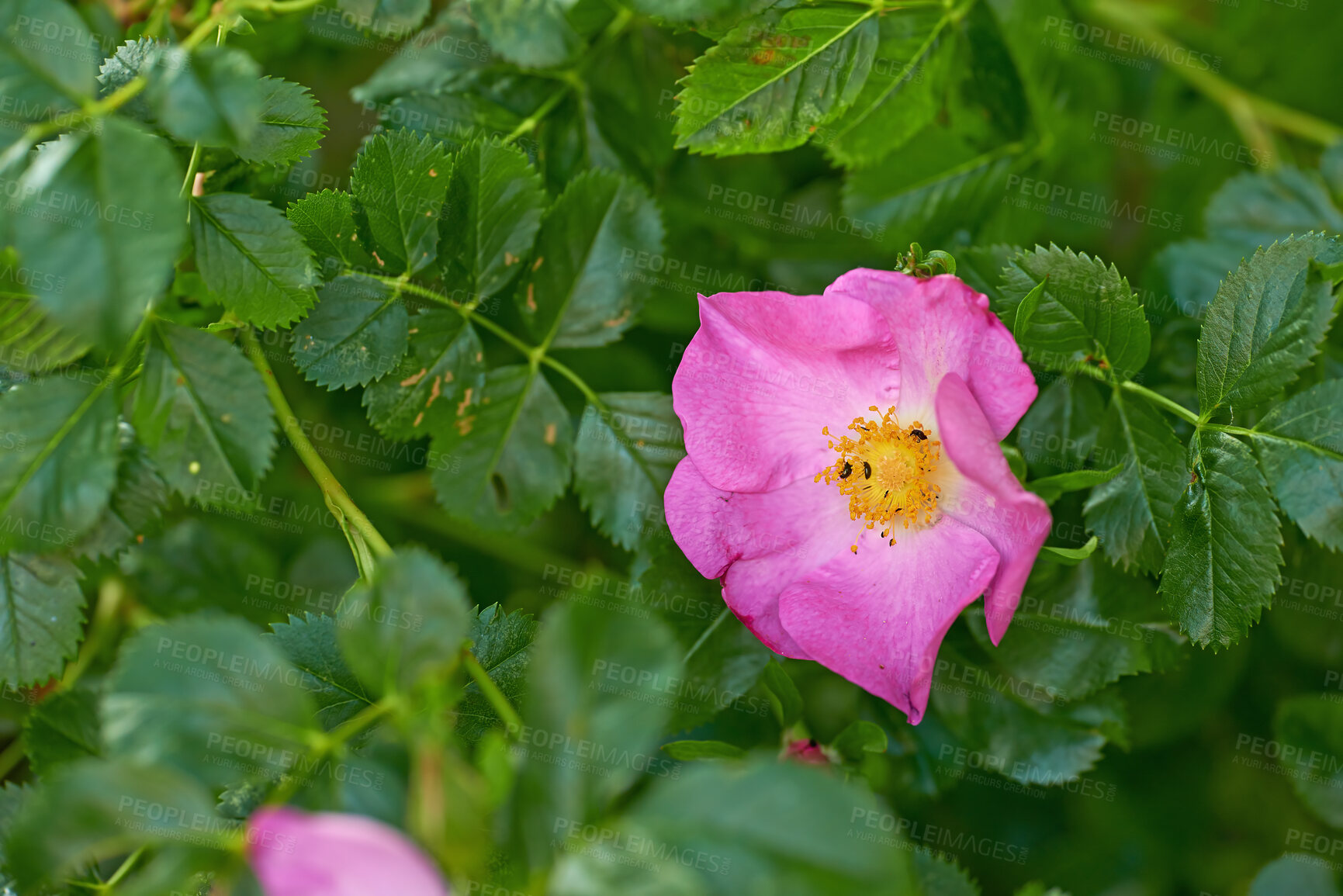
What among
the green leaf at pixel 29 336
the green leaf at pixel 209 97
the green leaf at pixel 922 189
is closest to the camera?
the green leaf at pixel 209 97

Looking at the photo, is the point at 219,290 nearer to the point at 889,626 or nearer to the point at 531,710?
the point at 531,710

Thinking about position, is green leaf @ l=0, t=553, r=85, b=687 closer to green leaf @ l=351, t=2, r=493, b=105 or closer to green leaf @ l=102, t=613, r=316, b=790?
green leaf @ l=102, t=613, r=316, b=790

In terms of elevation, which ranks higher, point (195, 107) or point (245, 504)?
point (195, 107)

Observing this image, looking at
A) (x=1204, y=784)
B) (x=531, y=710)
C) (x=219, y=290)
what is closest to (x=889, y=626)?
(x=531, y=710)

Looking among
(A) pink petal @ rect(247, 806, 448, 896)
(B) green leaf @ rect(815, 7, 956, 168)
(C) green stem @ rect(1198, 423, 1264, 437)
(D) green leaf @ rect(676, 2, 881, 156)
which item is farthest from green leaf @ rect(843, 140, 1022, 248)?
(A) pink petal @ rect(247, 806, 448, 896)

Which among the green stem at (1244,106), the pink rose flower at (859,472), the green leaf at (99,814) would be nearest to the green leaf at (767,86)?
the pink rose flower at (859,472)

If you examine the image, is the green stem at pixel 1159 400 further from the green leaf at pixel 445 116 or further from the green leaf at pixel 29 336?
the green leaf at pixel 29 336
